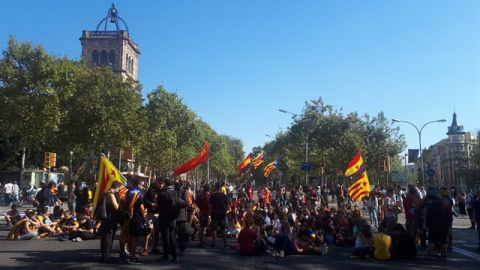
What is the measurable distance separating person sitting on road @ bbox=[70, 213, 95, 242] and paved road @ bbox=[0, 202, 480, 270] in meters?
0.71

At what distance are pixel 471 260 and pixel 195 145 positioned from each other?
1886 inches

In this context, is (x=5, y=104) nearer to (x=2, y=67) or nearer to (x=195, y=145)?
(x=2, y=67)

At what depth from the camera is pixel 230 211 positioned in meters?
14.5

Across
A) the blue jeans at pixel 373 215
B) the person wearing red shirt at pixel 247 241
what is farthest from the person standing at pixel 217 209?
the blue jeans at pixel 373 215

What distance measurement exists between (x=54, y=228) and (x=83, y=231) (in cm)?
178

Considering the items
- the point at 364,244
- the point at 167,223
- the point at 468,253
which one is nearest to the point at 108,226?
the point at 167,223

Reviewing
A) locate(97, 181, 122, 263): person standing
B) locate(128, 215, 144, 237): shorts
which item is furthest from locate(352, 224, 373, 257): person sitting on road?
locate(97, 181, 122, 263): person standing

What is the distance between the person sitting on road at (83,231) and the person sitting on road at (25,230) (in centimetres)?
127

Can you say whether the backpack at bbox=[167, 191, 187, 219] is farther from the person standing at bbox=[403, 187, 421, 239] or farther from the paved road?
the person standing at bbox=[403, 187, 421, 239]

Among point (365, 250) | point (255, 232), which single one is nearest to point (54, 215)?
point (255, 232)

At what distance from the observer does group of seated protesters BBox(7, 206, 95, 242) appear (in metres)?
12.4

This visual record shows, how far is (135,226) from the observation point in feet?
29.6

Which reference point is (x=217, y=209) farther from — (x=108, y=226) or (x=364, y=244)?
(x=364, y=244)

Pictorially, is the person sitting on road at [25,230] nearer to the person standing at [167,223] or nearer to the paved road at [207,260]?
the paved road at [207,260]
